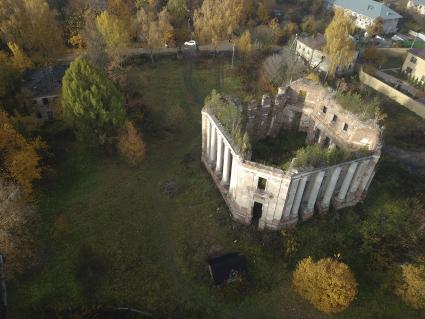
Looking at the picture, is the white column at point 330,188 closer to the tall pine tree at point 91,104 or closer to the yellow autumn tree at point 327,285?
the yellow autumn tree at point 327,285

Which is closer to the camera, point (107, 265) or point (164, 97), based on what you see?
point (107, 265)

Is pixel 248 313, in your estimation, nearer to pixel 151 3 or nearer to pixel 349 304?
pixel 349 304

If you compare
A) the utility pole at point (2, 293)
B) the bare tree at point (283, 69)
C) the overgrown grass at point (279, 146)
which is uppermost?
the bare tree at point (283, 69)

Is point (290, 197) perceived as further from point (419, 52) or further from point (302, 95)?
point (419, 52)

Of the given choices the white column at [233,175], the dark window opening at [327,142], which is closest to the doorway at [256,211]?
the white column at [233,175]

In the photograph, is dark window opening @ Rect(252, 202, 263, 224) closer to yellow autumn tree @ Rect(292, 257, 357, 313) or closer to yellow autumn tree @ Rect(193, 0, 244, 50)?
yellow autumn tree @ Rect(292, 257, 357, 313)

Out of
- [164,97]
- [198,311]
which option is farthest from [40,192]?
[164,97]
